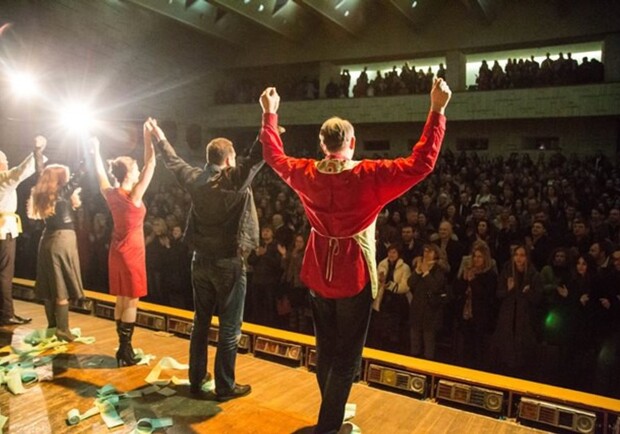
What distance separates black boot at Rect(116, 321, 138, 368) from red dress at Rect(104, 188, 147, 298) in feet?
0.73

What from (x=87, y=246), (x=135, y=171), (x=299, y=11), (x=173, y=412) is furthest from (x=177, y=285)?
(x=299, y=11)

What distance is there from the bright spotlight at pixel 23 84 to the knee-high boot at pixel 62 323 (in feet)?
27.2

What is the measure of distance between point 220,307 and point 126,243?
3.43 feet

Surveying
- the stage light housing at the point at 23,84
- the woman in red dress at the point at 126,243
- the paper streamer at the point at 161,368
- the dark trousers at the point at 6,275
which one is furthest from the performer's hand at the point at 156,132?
the stage light housing at the point at 23,84

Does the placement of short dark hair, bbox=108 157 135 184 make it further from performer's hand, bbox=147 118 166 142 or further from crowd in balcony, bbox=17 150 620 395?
crowd in balcony, bbox=17 150 620 395

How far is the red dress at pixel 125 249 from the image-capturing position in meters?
3.38

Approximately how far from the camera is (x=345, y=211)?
217 cm

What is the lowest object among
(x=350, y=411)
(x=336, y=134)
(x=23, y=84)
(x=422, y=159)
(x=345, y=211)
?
(x=350, y=411)

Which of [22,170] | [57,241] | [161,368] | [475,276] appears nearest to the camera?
[161,368]

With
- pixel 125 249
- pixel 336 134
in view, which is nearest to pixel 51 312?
pixel 125 249

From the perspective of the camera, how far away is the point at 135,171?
346 cm

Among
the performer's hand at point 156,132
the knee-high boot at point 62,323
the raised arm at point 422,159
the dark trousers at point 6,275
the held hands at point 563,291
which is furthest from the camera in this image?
the dark trousers at point 6,275

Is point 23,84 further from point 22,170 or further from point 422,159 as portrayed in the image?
point 422,159

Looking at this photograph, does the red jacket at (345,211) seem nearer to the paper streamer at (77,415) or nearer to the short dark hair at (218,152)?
the short dark hair at (218,152)
